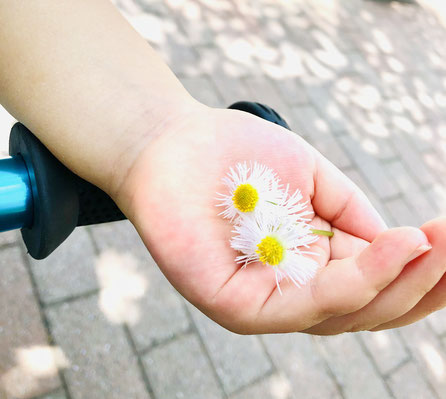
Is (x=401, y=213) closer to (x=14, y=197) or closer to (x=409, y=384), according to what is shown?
(x=409, y=384)

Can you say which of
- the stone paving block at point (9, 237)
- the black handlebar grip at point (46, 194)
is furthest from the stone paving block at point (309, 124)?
the black handlebar grip at point (46, 194)

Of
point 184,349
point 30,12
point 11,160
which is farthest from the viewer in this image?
point 184,349

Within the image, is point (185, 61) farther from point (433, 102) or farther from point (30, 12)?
point (433, 102)

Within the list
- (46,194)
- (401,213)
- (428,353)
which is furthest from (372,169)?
(46,194)

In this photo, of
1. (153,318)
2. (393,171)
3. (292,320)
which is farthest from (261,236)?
(393,171)

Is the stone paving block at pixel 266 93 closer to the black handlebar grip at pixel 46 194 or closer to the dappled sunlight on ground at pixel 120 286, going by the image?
the dappled sunlight on ground at pixel 120 286

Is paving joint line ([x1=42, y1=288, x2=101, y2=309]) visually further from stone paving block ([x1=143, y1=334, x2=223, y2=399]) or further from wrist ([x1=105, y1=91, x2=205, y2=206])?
wrist ([x1=105, y1=91, x2=205, y2=206])
